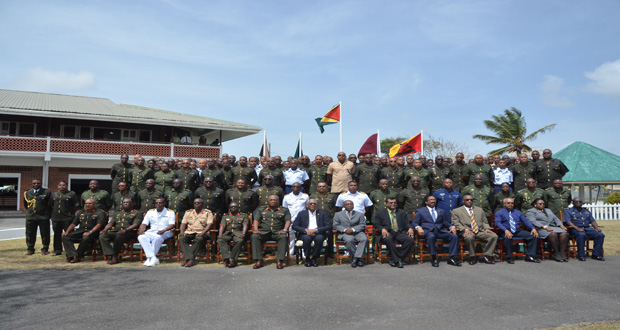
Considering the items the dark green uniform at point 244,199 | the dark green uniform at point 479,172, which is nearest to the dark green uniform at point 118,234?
the dark green uniform at point 244,199

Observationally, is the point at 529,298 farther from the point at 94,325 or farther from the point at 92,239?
the point at 92,239

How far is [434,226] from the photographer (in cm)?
854

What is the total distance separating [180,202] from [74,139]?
16226 millimetres

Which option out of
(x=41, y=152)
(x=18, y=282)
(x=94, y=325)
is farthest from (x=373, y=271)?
(x=41, y=152)

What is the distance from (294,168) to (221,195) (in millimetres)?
1932

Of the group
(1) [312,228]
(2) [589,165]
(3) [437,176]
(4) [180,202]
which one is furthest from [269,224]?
(2) [589,165]

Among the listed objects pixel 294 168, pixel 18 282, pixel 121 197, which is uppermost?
pixel 294 168

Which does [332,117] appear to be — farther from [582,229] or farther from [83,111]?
[83,111]

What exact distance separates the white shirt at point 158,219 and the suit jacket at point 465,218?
228 inches

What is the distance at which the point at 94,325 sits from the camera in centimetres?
449

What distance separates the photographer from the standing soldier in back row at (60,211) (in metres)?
9.18

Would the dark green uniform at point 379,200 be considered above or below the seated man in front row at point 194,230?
above

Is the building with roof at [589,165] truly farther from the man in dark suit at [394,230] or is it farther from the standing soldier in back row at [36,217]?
the standing soldier in back row at [36,217]

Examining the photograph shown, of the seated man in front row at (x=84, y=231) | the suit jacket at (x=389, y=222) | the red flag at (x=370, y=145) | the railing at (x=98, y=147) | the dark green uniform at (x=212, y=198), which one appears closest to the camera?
the seated man in front row at (x=84, y=231)
